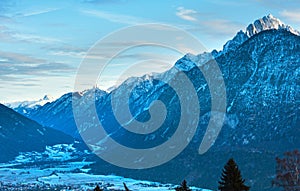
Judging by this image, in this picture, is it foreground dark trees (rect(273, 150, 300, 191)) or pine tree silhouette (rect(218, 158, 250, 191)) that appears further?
foreground dark trees (rect(273, 150, 300, 191))

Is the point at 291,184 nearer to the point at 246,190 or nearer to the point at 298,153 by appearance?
the point at 298,153

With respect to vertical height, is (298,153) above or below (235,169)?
above

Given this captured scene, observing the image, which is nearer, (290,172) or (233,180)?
(233,180)

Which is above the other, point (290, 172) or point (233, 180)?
point (290, 172)

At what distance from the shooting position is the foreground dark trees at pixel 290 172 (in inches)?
3848

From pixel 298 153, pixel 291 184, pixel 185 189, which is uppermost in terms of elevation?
pixel 298 153

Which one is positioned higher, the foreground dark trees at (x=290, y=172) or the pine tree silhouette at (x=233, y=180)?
the foreground dark trees at (x=290, y=172)

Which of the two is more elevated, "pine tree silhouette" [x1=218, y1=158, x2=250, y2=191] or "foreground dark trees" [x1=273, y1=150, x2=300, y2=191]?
"foreground dark trees" [x1=273, y1=150, x2=300, y2=191]

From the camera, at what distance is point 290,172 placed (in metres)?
98.8

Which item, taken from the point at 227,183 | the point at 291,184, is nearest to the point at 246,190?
the point at 227,183

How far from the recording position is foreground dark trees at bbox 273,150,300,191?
97.8 m

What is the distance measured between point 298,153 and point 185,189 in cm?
3777

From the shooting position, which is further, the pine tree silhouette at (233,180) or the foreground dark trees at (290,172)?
the foreground dark trees at (290,172)

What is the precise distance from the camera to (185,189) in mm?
72000
